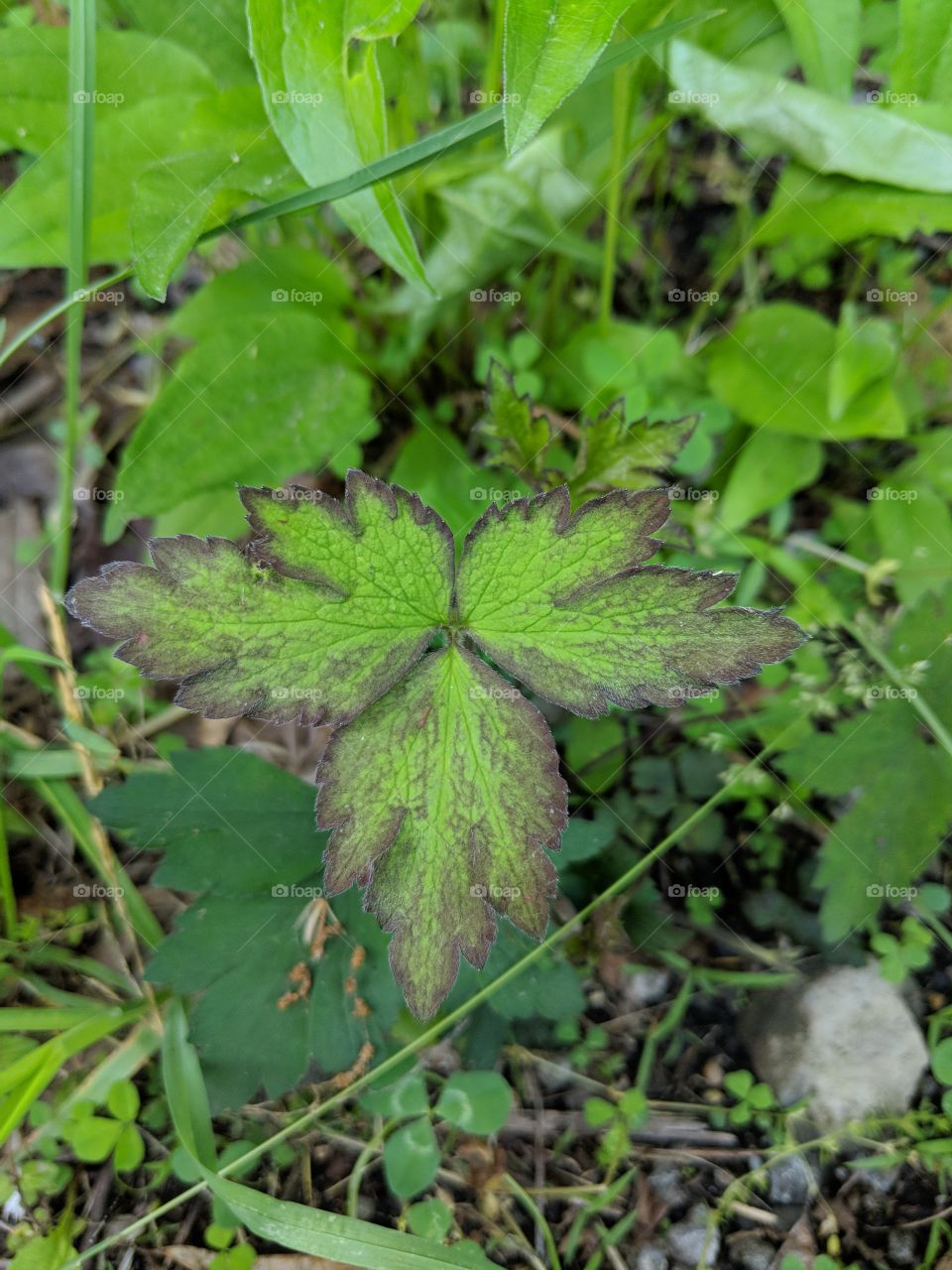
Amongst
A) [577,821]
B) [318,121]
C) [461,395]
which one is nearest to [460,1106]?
[577,821]

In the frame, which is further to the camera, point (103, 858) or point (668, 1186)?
point (103, 858)

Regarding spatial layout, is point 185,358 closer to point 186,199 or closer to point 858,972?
point 186,199

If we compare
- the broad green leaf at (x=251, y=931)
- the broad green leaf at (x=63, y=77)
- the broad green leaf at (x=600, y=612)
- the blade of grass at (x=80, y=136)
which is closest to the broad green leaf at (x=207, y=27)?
the broad green leaf at (x=63, y=77)

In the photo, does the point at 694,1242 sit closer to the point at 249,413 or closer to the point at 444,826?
the point at 444,826

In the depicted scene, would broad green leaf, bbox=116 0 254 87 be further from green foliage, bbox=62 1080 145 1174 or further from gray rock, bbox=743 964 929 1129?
gray rock, bbox=743 964 929 1129

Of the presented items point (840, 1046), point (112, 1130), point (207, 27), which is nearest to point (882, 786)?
point (840, 1046)

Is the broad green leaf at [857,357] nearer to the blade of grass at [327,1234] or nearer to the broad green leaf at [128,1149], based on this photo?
the blade of grass at [327,1234]
